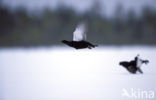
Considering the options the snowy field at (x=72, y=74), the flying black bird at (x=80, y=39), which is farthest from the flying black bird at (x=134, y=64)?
the flying black bird at (x=80, y=39)

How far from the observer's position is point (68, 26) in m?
2.08

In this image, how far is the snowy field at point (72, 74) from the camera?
6.77ft

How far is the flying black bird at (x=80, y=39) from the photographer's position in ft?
6.79

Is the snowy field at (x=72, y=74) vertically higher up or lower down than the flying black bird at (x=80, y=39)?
lower down

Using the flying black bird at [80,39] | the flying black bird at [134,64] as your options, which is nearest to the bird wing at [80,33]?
the flying black bird at [80,39]

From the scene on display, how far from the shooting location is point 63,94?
2.08 metres

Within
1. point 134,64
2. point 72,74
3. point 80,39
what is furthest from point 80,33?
point 134,64

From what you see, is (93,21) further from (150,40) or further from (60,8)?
(150,40)

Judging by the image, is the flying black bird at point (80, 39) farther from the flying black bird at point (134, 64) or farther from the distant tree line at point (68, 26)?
Result: the flying black bird at point (134, 64)

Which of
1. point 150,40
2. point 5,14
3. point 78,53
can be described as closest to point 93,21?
point 78,53

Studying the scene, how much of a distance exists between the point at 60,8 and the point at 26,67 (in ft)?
1.31

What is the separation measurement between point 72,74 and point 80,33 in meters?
0.24

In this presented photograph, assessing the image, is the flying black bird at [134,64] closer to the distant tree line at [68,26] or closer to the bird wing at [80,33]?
the distant tree line at [68,26]

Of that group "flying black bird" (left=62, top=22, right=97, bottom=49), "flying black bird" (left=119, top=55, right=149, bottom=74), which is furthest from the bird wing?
"flying black bird" (left=119, top=55, right=149, bottom=74)
